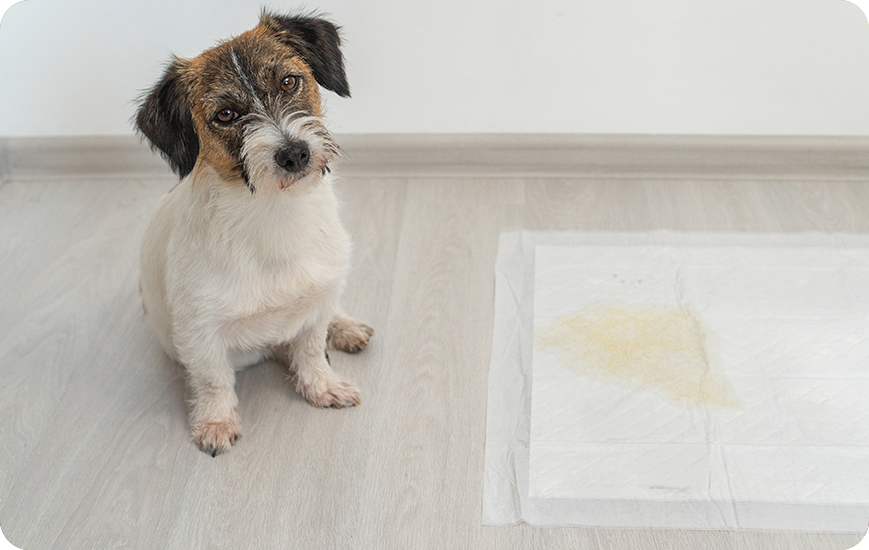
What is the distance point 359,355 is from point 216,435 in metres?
0.41

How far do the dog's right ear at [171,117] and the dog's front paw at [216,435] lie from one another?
Result: 0.66 m

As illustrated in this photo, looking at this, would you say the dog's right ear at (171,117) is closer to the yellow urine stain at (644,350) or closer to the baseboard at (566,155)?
the yellow urine stain at (644,350)

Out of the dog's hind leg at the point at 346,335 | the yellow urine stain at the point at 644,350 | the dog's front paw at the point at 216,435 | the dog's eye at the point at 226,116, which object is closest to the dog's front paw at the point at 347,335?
the dog's hind leg at the point at 346,335

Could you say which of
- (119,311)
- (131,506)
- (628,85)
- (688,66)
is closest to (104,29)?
(119,311)

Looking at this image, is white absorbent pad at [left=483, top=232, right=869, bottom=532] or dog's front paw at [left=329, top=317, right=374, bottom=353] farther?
dog's front paw at [left=329, top=317, right=374, bottom=353]

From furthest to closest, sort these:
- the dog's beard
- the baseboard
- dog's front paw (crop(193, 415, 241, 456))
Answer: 1. the baseboard
2. dog's front paw (crop(193, 415, 241, 456))
3. the dog's beard

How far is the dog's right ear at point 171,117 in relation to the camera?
1.39m

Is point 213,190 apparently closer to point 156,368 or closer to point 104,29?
point 156,368

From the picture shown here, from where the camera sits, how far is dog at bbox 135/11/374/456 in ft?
4.44

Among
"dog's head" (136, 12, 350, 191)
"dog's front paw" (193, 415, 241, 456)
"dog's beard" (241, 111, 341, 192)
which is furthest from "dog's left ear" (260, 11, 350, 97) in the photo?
"dog's front paw" (193, 415, 241, 456)

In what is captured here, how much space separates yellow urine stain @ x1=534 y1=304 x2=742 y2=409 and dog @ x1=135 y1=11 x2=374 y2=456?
54 centimetres

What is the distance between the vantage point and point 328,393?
1848 mm

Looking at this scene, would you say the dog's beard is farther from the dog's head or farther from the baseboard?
the baseboard

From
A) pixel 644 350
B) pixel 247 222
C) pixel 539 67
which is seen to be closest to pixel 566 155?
pixel 539 67
